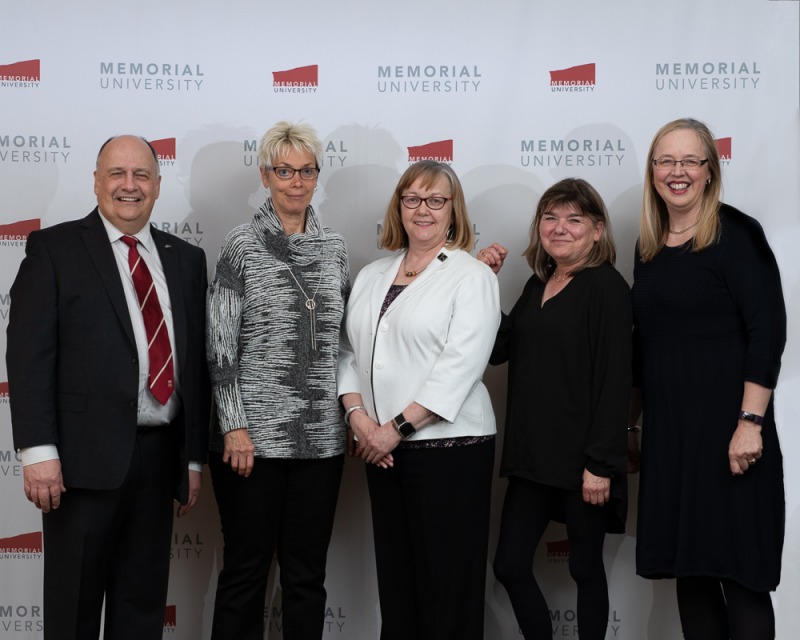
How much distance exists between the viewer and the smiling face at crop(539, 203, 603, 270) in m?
2.40

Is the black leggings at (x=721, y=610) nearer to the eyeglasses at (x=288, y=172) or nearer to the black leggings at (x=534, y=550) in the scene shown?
the black leggings at (x=534, y=550)

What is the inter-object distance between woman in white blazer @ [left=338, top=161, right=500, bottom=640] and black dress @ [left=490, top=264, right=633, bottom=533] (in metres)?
0.12

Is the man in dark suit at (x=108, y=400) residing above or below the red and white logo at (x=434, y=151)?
below

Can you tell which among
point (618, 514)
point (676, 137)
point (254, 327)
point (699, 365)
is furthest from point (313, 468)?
point (676, 137)

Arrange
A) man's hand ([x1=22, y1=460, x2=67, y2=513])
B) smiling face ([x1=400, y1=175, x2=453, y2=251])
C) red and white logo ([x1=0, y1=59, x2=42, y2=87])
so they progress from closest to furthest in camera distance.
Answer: man's hand ([x1=22, y1=460, x2=67, y2=513]) → smiling face ([x1=400, y1=175, x2=453, y2=251]) → red and white logo ([x1=0, y1=59, x2=42, y2=87])

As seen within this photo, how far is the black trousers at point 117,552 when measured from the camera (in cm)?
215

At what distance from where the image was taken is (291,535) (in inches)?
95.3

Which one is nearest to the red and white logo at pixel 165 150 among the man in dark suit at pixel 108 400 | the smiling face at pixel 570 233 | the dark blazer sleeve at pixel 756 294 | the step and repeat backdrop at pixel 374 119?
the step and repeat backdrop at pixel 374 119

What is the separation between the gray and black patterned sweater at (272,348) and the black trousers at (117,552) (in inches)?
8.2

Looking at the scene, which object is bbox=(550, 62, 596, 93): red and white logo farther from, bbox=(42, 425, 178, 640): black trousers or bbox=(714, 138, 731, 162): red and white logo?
bbox=(42, 425, 178, 640): black trousers

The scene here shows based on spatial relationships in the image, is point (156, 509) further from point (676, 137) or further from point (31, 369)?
point (676, 137)

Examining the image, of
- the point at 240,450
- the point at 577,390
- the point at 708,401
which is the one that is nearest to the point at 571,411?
the point at 577,390

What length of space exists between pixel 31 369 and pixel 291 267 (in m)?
0.72

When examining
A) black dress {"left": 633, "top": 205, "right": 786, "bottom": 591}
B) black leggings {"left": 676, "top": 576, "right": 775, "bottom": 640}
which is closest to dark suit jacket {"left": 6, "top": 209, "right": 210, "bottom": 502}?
black dress {"left": 633, "top": 205, "right": 786, "bottom": 591}
